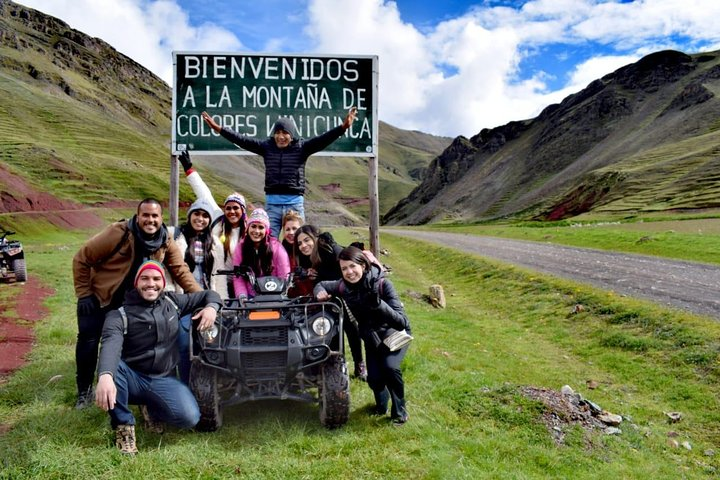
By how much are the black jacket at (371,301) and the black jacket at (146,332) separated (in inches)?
54.3

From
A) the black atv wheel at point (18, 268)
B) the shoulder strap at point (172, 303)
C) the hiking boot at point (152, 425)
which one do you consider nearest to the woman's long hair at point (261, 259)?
the shoulder strap at point (172, 303)

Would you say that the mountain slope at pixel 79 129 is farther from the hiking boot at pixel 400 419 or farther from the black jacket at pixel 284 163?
the hiking boot at pixel 400 419

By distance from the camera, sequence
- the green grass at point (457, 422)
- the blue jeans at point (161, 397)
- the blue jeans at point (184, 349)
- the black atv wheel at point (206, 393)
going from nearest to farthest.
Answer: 1. the green grass at point (457, 422)
2. the blue jeans at point (161, 397)
3. the black atv wheel at point (206, 393)
4. the blue jeans at point (184, 349)

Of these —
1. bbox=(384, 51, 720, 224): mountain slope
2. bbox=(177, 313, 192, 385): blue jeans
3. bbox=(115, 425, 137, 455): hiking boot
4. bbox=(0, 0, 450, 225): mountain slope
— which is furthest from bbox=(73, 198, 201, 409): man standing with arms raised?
bbox=(384, 51, 720, 224): mountain slope

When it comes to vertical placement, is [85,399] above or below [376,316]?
below

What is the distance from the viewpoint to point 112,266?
5.62 metres

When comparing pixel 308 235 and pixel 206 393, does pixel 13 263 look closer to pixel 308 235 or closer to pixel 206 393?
pixel 308 235

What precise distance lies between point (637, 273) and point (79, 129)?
10573 cm

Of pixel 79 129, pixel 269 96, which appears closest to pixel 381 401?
pixel 269 96

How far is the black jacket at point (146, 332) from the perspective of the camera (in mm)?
4911

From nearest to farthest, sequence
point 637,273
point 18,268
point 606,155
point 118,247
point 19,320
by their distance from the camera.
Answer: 1. point 118,247
2. point 19,320
3. point 18,268
4. point 637,273
5. point 606,155

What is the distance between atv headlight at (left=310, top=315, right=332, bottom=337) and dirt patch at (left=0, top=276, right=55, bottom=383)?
4.73 metres

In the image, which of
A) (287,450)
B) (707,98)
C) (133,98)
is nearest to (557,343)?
(287,450)

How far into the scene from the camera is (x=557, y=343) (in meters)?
10.6
